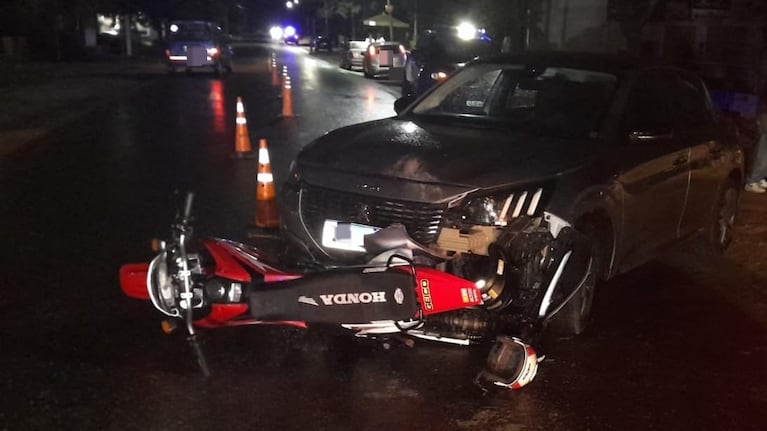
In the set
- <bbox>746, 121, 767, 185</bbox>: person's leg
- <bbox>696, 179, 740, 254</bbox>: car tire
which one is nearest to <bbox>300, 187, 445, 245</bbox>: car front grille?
<bbox>696, 179, 740, 254</bbox>: car tire

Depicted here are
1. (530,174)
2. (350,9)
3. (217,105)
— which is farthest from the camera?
(350,9)

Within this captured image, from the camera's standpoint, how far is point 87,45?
44.7 metres

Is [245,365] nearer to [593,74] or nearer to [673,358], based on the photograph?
[673,358]

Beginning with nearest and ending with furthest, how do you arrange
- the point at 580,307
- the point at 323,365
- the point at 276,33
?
the point at 323,365 < the point at 580,307 < the point at 276,33

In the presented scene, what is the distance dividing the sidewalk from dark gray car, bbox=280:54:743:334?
870cm

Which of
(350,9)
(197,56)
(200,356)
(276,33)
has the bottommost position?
(276,33)

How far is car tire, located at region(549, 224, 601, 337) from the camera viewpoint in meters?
5.26

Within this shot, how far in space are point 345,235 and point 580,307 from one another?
5.06 ft

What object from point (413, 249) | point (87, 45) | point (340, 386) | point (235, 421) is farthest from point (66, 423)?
point (87, 45)

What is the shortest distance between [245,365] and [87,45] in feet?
143

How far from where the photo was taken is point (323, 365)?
15.9ft

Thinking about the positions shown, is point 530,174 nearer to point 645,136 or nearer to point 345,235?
point 645,136

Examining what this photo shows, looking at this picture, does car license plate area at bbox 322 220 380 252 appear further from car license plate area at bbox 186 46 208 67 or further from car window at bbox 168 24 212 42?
car window at bbox 168 24 212 42

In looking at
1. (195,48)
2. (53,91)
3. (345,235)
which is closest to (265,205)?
(345,235)
